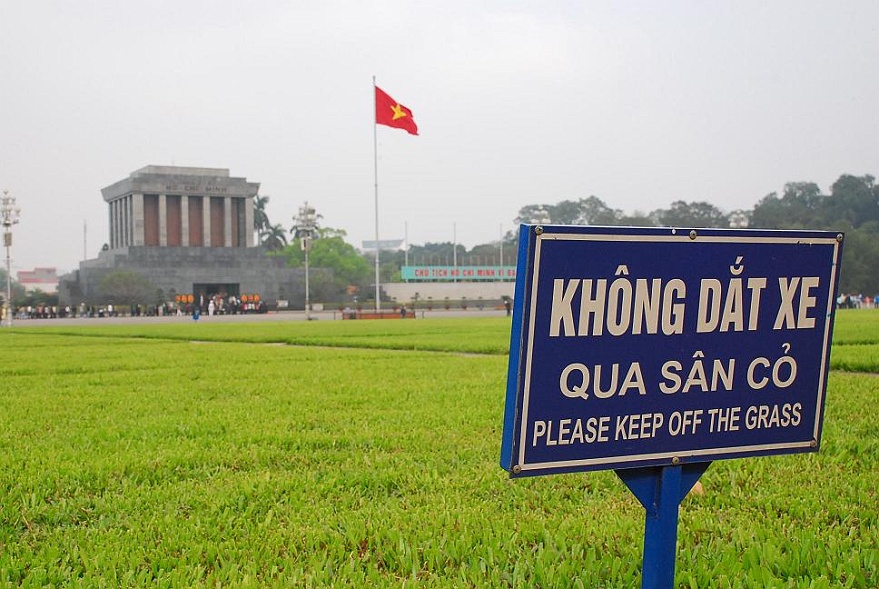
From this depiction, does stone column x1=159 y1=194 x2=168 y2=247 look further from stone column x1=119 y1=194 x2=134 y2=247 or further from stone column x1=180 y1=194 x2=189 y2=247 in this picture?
stone column x1=119 y1=194 x2=134 y2=247

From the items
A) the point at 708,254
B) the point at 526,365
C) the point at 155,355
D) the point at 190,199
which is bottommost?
the point at 155,355

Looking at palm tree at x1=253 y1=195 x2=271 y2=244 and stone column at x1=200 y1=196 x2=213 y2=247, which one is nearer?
stone column at x1=200 y1=196 x2=213 y2=247

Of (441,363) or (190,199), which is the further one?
(190,199)

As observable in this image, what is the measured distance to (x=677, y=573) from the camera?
3074 mm

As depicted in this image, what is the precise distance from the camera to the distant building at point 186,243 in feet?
226

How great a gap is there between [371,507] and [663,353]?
6.98ft

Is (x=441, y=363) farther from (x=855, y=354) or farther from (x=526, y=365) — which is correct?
(x=526, y=365)

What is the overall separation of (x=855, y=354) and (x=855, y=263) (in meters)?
45.5

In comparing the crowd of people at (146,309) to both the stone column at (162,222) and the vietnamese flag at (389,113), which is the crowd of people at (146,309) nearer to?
the stone column at (162,222)

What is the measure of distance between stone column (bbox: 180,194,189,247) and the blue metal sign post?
3119 inches

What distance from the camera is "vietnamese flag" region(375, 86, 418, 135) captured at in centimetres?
4178

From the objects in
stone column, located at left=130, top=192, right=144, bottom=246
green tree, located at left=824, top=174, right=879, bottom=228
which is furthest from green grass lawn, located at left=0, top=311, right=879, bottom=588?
stone column, located at left=130, top=192, right=144, bottom=246

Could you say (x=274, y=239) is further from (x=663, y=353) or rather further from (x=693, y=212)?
(x=663, y=353)

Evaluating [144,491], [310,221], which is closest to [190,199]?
[310,221]
